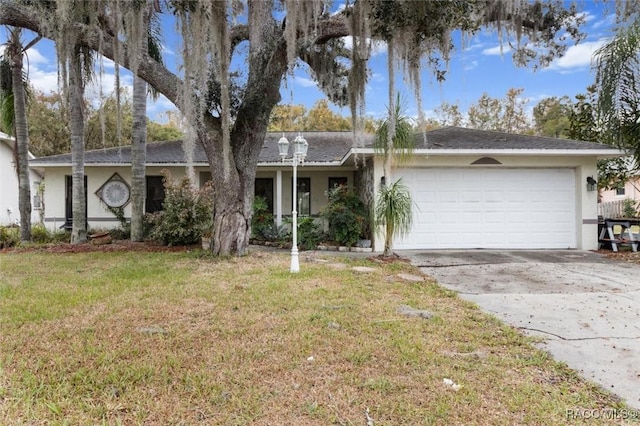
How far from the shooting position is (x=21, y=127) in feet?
31.8

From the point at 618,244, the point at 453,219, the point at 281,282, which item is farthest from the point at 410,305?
the point at 618,244

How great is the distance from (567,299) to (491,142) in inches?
235

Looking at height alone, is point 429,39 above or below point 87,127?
below

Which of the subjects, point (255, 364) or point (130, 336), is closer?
point (255, 364)

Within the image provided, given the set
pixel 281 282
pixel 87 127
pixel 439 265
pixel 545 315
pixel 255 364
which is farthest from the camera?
pixel 87 127

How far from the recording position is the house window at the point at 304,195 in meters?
12.7

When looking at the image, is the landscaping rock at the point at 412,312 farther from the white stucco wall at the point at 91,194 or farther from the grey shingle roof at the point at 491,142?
the white stucco wall at the point at 91,194

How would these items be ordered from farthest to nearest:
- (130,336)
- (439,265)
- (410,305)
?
(439,265), (410,305), (130,336)

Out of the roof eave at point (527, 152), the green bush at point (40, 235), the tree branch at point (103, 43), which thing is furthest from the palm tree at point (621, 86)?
the green bush at point (40, 235)

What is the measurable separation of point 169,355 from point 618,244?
10748 mm

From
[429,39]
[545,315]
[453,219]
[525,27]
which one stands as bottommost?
[545,315]

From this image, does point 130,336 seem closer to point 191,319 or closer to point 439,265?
point 191,319

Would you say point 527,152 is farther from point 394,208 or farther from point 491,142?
point 394,208

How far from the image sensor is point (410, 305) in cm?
446
